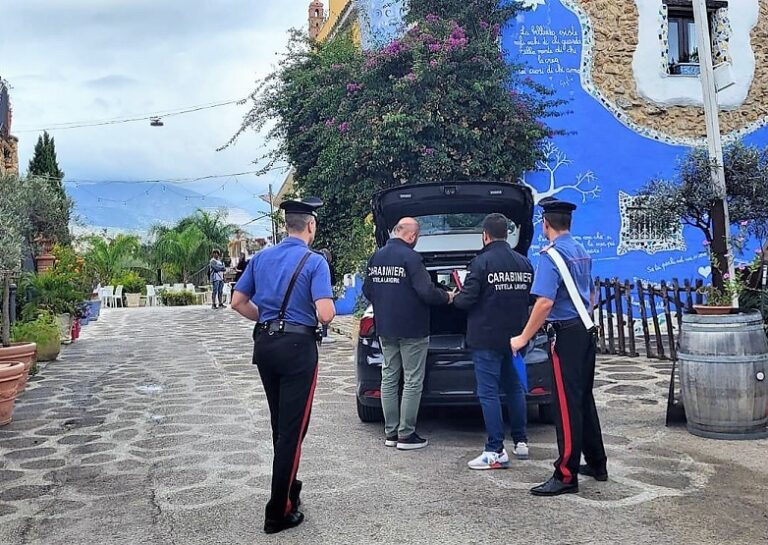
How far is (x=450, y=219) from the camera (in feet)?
25.3

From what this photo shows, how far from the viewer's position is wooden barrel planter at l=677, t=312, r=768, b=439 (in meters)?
5.89

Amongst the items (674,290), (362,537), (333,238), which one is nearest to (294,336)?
(362,537)

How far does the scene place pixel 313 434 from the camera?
6703 mm

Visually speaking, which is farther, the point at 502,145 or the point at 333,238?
the point at 333,238

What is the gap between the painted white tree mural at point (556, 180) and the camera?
1397cm

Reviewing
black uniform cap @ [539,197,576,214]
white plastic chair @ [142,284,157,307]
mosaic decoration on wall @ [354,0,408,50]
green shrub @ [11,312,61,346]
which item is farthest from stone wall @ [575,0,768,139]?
white plastic chair @ [142,284,157,307]

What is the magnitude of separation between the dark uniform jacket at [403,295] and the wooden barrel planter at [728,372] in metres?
2.02

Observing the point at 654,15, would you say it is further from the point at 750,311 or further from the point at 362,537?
the point at 362,537

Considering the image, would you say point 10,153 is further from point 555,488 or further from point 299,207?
point 555,488

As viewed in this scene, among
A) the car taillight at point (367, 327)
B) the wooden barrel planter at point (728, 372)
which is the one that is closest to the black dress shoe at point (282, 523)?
the car taillight at point (367, 327)

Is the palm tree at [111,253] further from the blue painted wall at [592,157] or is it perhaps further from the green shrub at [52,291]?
the blue painted wall at [592,157]

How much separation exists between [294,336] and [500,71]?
9645 mm

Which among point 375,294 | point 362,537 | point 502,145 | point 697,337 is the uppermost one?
point 502,145

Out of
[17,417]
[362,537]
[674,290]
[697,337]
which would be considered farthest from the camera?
[674,290]
